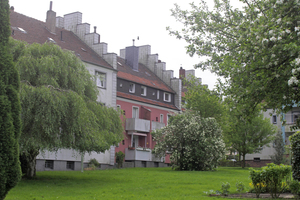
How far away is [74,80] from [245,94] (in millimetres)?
10767

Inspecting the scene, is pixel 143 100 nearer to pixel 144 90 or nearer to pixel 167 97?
pixel 144 90

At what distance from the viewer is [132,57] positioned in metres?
47.0

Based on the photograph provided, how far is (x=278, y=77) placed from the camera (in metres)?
10.5

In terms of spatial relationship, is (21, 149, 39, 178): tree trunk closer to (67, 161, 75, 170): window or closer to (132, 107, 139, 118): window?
(67, 161, 75, 170): window

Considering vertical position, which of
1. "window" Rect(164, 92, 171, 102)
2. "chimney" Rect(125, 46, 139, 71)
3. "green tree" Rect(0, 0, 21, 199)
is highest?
"chimney" Rect(125, 46, 139, 71)

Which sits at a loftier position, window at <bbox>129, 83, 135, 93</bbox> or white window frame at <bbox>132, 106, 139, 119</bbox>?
window at <bbox>129, 83, 135, 93</bbox>

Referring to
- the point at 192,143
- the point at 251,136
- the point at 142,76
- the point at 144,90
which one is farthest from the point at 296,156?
the point at 142,76

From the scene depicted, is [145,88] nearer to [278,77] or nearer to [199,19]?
[199,19]

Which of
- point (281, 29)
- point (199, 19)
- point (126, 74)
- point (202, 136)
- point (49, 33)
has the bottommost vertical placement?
point (202, 136)

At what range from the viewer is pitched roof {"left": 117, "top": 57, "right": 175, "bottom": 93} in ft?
137

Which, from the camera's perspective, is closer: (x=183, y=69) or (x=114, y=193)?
(x=114, y=193)

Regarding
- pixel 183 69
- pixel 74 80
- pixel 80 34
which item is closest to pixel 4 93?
pixel 74 80

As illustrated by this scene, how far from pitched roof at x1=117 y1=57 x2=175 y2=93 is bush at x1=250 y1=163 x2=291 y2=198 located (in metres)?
28.0

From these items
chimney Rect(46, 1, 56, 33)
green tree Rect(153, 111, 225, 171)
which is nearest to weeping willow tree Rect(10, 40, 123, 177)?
green tree Rect(153, 111, 225, 171)
